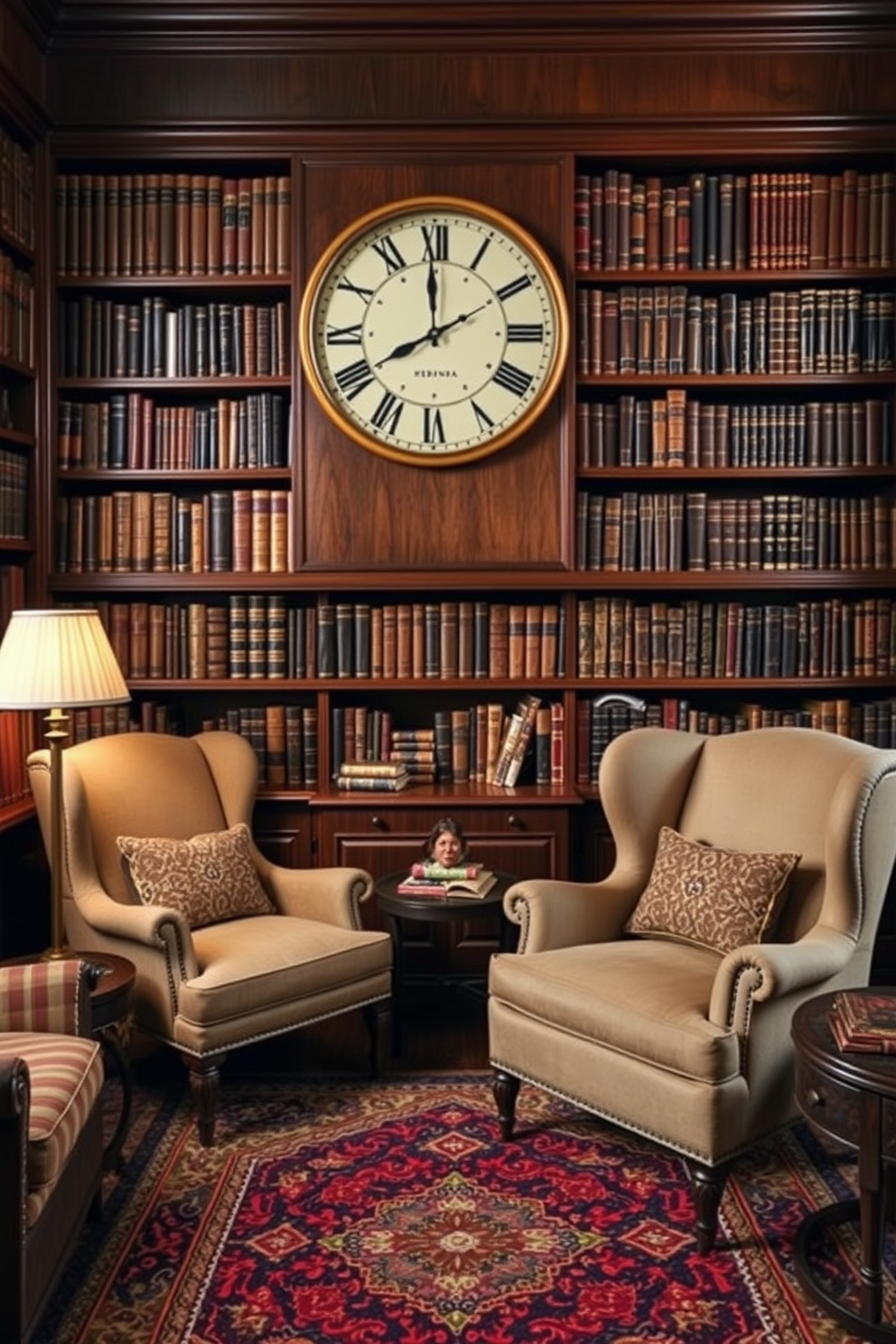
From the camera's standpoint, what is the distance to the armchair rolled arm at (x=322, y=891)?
144 inches

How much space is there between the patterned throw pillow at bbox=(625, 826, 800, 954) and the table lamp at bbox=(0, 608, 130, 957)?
153 cm

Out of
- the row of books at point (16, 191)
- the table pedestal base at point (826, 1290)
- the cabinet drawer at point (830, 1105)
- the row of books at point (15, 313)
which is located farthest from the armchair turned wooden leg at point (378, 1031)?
the row of books at point (16, 191)

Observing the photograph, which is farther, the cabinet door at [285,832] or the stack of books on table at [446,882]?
the cabinet door at [285,832]

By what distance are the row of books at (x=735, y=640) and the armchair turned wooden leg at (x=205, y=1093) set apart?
183cm

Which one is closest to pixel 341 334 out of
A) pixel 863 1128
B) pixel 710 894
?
pixel 710 894

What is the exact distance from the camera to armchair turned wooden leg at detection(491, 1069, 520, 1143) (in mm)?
3123

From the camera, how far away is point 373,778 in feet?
13.5

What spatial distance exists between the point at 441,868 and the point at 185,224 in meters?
2.29

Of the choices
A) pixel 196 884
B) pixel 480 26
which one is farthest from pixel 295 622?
pixel 480 26

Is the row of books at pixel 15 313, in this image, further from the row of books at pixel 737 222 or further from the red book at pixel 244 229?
the row of books at pixel 737 222

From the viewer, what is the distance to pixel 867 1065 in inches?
90.4

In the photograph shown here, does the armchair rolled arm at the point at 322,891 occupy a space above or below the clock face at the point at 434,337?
below

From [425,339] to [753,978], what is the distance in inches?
95.7

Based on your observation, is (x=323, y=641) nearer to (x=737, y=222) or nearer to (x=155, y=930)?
(x=155, y=930)
